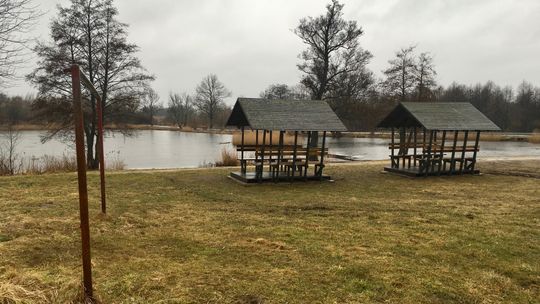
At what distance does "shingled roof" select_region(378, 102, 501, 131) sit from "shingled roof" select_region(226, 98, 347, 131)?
3.46 m

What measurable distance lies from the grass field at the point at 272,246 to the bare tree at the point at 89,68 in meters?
7.68

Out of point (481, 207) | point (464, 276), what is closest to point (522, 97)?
point (481, 207)

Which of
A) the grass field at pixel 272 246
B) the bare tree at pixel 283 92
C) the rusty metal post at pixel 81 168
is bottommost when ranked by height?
the grass field at pixel 272 246

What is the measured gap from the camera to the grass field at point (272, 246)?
4293mm

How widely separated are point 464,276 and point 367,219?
299cm

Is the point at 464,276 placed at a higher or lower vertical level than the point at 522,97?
lower


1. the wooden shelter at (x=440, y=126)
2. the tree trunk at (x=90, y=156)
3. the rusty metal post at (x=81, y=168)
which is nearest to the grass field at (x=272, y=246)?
the rusty metal post at (x=81, y=168)

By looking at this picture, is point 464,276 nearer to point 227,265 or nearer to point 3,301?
point 227,265

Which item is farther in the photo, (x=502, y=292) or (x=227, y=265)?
(x=227, y=265)

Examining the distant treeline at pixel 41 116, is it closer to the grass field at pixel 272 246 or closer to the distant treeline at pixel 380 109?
the distant treeline at pixel 380 109

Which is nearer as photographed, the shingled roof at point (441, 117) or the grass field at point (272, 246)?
the grass field at point (272, 246)

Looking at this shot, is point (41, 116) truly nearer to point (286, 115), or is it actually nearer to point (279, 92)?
point (286, 115)

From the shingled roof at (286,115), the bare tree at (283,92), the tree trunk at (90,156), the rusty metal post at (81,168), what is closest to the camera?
the rusty metal post at (81,168)

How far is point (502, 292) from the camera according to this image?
446 centimetres
